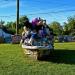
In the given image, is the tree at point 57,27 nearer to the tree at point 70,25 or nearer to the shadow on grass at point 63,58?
the tree at point 70,25

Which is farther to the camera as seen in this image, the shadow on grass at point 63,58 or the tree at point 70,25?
the tree at point 70,25

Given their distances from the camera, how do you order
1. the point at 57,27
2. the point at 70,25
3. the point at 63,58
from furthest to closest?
the point at 57,27
the point at 70,25
the point at 63,58

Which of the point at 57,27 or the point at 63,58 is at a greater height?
the point at 57,27

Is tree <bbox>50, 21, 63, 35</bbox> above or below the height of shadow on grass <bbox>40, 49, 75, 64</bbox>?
above

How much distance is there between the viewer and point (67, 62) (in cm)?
1337

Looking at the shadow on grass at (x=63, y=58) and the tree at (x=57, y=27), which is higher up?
the tree at (x=57, y=27)

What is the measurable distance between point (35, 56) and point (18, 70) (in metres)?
3.05

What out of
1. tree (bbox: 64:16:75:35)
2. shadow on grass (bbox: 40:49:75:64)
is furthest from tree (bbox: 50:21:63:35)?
shadow on grass (bbox: 40:49:75:64)

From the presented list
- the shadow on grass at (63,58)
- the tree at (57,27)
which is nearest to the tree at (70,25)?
the tree at (57,27)

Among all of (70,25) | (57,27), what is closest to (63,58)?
(70,25)

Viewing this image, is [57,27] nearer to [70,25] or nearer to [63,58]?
[70,25]

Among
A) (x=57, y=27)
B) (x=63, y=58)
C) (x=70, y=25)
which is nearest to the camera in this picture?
(x=63, y=58)

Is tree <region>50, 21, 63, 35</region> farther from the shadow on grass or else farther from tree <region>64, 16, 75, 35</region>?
the shadow on grass

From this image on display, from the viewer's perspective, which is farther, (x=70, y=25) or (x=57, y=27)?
(x=57, y=27)
